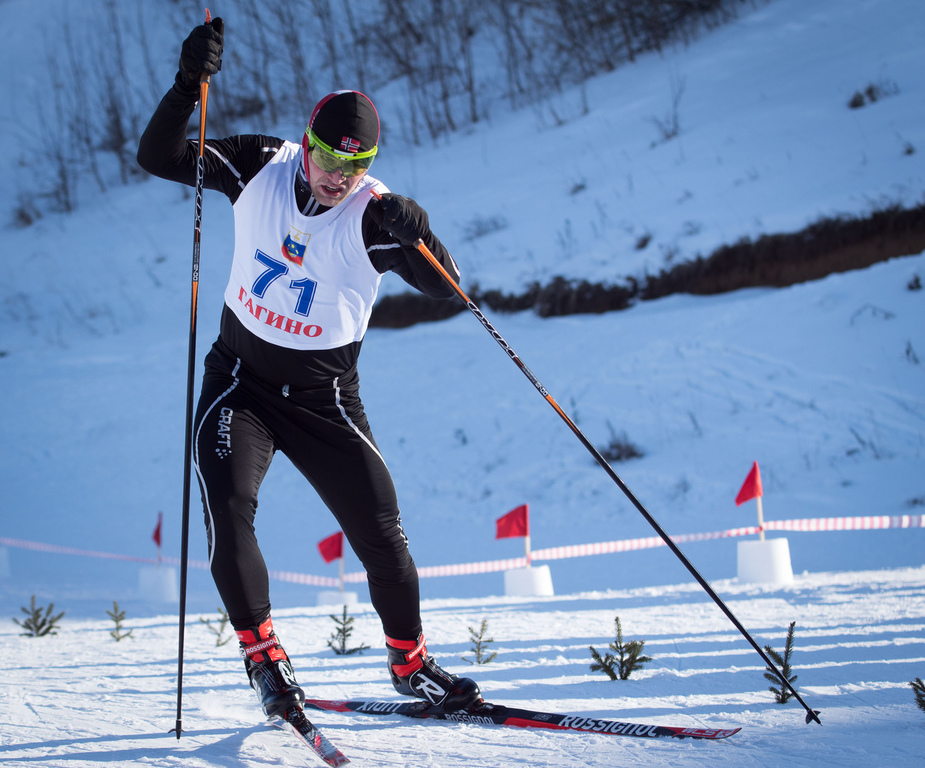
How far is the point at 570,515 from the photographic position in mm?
8398

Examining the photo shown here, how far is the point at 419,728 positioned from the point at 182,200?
19.2 m

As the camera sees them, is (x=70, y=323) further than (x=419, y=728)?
Yes

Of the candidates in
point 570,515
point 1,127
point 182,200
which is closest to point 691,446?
point 570,515

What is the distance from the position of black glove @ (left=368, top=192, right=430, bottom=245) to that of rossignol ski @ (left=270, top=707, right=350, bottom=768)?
1477mm

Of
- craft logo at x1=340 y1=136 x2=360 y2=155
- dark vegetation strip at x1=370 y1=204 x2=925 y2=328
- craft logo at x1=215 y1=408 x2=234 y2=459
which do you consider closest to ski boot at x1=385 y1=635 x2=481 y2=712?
craft logo at x1=215 y1=408 x2=234 y2=459

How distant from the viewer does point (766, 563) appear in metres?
5.71

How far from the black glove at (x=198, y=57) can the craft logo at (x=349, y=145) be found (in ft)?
1.51

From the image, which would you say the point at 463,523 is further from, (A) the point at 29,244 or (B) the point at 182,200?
(A) the point at 29,244

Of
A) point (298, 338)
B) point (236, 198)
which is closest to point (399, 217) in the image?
point (298, 338)

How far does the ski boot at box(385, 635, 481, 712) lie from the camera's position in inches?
107

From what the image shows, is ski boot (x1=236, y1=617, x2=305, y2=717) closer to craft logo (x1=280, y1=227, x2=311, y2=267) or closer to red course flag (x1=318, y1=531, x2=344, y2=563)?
craft logo (x1=280, y1=227, x2=311, y2=267)

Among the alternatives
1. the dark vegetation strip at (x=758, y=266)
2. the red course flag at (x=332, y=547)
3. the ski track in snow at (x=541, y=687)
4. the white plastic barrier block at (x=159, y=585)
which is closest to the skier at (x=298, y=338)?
the ski track in snow at (x=541, y=687)

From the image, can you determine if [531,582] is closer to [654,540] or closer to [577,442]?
[654,540]

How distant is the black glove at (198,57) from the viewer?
2518 millimetres
